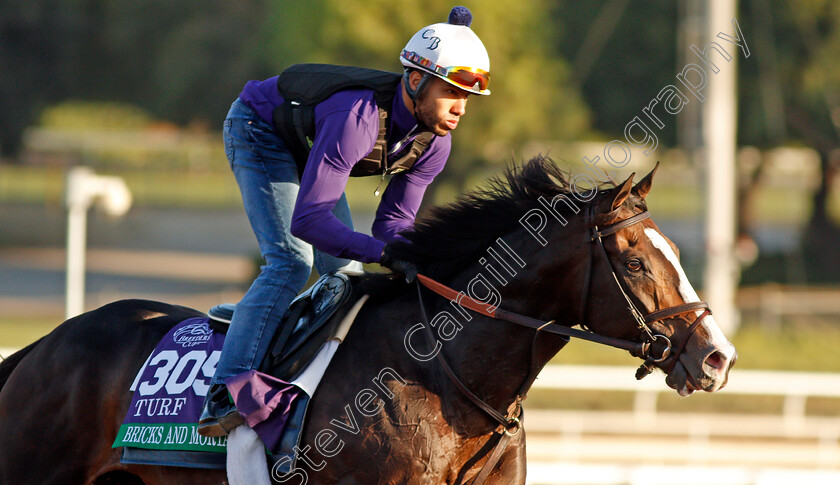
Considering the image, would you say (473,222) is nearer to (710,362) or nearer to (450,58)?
(450,58)

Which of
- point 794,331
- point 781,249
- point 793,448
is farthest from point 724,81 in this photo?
point 781,249

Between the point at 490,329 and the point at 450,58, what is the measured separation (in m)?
0.96

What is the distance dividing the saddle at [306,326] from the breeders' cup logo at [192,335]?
404 millimetres

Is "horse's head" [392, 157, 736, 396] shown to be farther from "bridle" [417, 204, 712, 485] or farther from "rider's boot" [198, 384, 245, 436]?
"rider's boot" [198, 384, 245, 436]

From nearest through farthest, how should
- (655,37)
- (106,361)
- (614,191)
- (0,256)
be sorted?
(614,191) < (106,361) < (655,37) < (0,256)

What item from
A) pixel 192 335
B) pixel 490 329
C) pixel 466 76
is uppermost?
pixel 466 76

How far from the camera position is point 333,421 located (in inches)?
125

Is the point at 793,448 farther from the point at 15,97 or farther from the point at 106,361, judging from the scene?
the point at 15,97

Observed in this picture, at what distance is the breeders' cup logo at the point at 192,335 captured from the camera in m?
3.63

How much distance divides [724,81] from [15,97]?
16.3 metres

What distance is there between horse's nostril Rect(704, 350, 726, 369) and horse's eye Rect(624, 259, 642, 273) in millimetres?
351

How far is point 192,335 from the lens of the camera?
3670 millimetres

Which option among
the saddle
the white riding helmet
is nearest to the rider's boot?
the saddle

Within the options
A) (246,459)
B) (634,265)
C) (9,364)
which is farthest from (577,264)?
(9,364)
